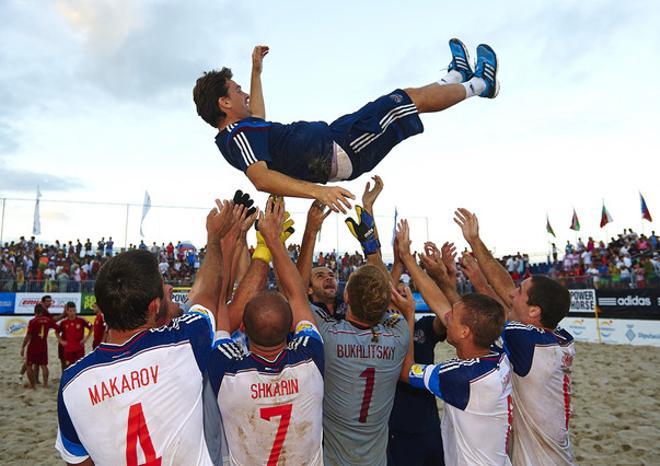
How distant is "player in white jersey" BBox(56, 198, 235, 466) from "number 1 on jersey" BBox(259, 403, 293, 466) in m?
0.36

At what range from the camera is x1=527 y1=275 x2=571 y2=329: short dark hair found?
11.0 feet

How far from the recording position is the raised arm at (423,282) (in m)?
3.42

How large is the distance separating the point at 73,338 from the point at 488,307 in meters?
10.7

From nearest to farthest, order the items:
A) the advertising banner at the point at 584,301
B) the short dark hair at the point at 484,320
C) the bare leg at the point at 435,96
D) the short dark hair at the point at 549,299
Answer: the short dark hair at the point at 484,320, the short dark hair at the point at 549,299, the bare leg at the point at 435,96, the advertising banner at the point at 584,301

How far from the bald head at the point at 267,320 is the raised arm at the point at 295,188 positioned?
716 millimetres

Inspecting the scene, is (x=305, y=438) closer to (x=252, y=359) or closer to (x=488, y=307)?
(x=252, y=359)

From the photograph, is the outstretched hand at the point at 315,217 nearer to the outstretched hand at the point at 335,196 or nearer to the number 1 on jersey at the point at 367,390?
the outstretched hand at the point at 335,196

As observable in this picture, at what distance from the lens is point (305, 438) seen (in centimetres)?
255

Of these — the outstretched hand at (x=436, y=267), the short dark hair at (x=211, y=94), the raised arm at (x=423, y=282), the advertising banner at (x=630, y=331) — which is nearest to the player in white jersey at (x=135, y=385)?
the raised arm at (x=423, y=282)

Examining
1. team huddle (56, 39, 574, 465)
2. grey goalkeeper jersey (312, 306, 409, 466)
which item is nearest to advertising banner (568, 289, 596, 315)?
team huddle (56, 39, 574, 465)

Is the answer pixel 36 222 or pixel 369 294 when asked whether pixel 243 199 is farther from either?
pixel 36 222

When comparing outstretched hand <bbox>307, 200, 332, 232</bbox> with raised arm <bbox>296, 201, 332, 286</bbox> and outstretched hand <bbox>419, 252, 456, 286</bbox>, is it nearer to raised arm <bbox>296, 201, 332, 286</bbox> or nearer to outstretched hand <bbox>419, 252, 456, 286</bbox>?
raised arm <bbox>296, 201, 332, 286</bbox>

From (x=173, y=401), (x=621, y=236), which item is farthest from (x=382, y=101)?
(x=621, y=236)

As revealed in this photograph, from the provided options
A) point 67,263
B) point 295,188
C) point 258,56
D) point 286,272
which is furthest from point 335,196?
point 67,263
